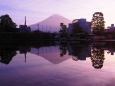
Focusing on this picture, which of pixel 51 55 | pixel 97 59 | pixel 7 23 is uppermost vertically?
pixel 7 23

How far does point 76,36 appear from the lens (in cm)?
7444

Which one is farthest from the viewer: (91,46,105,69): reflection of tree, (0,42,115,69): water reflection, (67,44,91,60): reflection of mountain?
(67,44,91,60): reflection of mountain

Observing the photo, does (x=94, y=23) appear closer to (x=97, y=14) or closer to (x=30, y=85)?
(x=97, y=14)

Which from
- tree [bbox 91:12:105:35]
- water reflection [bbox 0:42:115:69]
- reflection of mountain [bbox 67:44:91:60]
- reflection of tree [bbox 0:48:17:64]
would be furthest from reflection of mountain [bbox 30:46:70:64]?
tree [bbox 91:12:105:35]

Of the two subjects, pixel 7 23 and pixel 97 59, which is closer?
pixel 97 59

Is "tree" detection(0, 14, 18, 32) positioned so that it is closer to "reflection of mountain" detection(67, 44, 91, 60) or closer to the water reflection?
the water reflection

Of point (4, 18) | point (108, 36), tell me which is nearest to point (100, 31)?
point (108, 36)

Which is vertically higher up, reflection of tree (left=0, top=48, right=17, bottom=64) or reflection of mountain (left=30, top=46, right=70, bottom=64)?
reflection of tree (left=0, top=48, right=17, bottom=64)

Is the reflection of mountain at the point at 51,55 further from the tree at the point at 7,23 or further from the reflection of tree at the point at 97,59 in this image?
the tree at the point at 7,23

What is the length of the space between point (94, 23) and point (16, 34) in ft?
72.0

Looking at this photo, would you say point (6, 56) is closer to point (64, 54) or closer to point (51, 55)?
point (51, 55)

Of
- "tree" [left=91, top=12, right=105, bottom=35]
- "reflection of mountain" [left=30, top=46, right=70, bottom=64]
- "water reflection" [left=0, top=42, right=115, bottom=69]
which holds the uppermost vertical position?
"tree" [left=91, top=12, right=105, bottom=35]

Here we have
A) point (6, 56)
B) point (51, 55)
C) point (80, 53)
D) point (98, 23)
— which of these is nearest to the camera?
point (6, 56)

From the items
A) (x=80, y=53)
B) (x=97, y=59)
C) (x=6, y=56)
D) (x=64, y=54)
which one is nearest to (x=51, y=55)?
(x=64, y=54)
